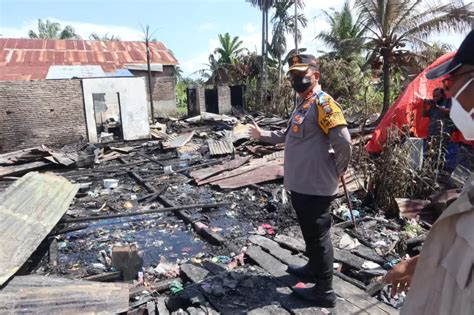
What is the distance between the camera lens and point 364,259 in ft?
13.2

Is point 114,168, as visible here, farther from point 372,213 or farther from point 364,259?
point 364,259

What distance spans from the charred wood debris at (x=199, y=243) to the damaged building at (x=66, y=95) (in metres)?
5.18

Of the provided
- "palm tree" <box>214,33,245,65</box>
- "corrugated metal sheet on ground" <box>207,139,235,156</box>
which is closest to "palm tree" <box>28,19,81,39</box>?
"palm tree" <box>214,33,245,65</box>

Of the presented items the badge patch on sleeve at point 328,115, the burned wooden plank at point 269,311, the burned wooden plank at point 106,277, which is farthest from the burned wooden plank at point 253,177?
the badge patch on sleeve at point 328,115

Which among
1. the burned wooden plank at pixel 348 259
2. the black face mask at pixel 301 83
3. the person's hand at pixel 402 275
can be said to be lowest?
the burned wooden plank at pixel 348 259

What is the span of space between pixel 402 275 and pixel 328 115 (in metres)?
1.43

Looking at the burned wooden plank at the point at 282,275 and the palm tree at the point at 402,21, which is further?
the palm tree at the point at 402,21

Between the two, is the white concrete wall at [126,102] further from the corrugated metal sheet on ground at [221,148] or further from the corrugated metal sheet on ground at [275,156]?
the corrugated metal sheet on ground at [275,156]

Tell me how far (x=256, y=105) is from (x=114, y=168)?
46.3ft

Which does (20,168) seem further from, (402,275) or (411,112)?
(402,275)

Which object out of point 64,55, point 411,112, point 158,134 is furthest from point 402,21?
point 64,55

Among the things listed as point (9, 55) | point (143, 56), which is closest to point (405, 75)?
point (143, 56)

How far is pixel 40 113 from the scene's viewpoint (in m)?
14.1

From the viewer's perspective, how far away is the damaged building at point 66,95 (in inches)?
544
